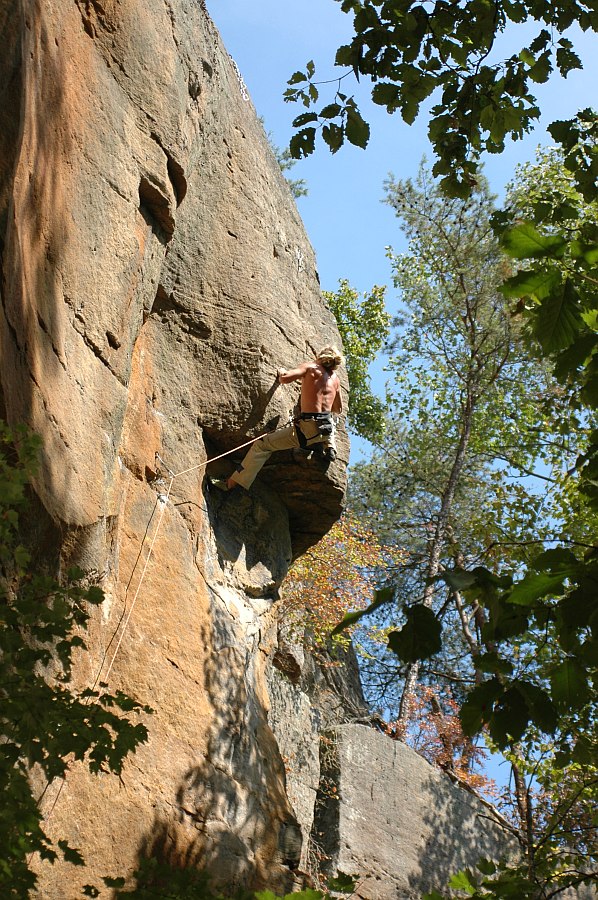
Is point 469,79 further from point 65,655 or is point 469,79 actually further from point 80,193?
point 65,655

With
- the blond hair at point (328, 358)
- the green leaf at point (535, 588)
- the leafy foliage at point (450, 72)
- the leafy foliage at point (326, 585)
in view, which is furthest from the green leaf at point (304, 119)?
the leafy foliage at point (326, 585)

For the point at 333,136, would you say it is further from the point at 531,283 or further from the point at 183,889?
the point at 183,889

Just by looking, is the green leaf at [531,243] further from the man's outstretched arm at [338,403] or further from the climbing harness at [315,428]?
the man's outstretched arm at [338,403]

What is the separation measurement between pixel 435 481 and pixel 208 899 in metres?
18.4

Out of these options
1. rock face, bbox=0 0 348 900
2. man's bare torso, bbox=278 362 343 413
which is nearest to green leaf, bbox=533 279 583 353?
rock face, bbox=0 0 348 900

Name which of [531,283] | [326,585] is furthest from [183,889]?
[326,585]

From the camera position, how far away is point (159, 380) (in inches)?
326

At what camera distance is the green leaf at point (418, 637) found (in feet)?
9.51

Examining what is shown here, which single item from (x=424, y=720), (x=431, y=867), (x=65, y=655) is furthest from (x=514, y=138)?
(x=424, y=720)

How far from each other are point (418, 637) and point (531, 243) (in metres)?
1.28

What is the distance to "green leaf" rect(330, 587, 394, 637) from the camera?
2553 millimetres

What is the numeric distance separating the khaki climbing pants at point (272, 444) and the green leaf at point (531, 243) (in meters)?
6.02

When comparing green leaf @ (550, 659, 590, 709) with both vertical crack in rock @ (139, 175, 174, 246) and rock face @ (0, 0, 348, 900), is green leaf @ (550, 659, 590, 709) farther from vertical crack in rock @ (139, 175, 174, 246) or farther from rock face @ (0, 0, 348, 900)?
vertical crack in rock @ (139, 175, 174, 246)

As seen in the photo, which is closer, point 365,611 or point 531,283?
point 365,611
